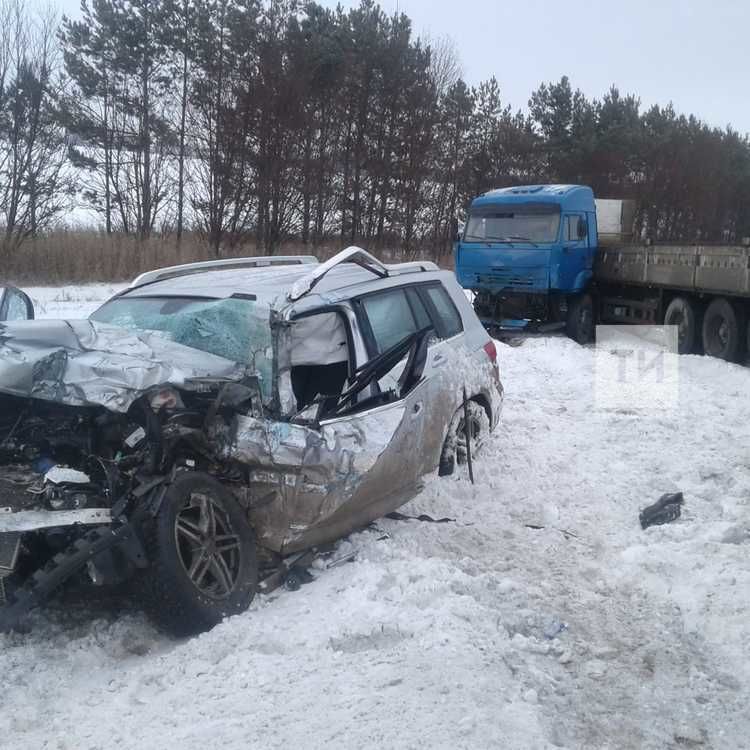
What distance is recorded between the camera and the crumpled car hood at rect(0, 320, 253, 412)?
3785 millimetres

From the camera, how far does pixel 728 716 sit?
129 inches

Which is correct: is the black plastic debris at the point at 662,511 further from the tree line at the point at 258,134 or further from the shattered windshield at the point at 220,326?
the tree line at the point at 258,134

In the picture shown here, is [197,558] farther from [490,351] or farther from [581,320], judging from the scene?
[581,320]

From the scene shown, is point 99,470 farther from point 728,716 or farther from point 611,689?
point 728,716

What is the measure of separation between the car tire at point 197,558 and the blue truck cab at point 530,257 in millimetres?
11468

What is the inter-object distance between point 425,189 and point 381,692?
31658 mm

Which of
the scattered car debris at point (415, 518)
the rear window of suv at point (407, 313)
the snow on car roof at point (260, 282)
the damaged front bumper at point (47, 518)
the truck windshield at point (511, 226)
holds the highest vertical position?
the truck windshield at point (511, 226)

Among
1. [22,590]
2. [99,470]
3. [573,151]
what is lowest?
[22,590]

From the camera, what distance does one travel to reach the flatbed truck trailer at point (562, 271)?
13688mm

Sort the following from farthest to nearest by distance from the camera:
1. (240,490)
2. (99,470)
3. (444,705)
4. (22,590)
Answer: (240,490) → (99,470) → (22,590) → (444,705)

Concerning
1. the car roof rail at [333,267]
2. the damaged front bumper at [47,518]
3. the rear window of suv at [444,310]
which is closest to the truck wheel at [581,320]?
the rear window of suv at [444,310]

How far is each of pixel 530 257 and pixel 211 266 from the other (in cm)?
939

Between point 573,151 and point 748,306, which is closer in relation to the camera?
point 748,306

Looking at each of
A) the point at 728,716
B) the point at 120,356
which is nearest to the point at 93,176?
the point at 120,356
